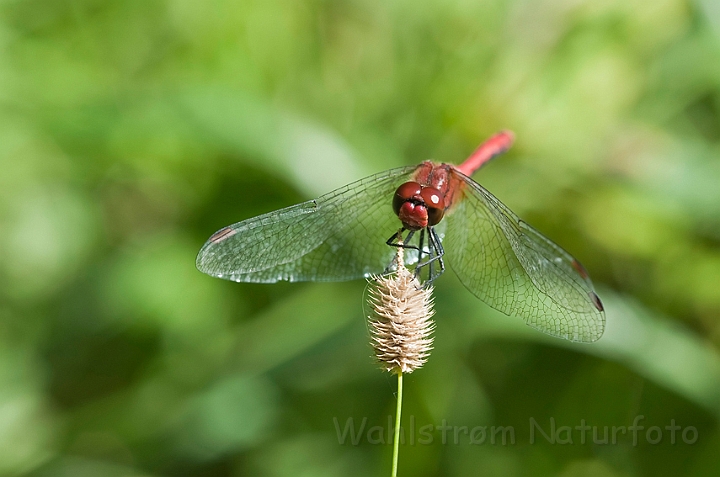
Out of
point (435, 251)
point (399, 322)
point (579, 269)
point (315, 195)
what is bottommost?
point (399, 322)

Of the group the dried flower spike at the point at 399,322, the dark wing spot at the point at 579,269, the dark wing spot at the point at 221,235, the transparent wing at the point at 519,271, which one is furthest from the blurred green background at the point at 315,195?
the dried flower spike at the point at 399,322

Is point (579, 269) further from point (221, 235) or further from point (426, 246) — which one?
point (221, 235)

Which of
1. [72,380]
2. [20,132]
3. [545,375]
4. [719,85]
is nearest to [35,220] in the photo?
[20,132]

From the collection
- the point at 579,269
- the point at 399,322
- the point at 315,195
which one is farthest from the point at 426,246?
the point at 315,195

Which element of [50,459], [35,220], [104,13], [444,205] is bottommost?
[50,459]

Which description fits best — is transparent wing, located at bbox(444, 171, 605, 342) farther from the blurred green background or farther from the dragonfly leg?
the blurred green background

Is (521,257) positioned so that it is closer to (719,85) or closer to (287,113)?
(287,113)

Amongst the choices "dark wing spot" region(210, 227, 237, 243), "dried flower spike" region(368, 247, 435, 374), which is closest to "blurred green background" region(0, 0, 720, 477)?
"dark wing spot" region(210, 227, 237, 243)

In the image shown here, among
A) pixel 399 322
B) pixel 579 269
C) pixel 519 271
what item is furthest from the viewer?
pixel 519 271
